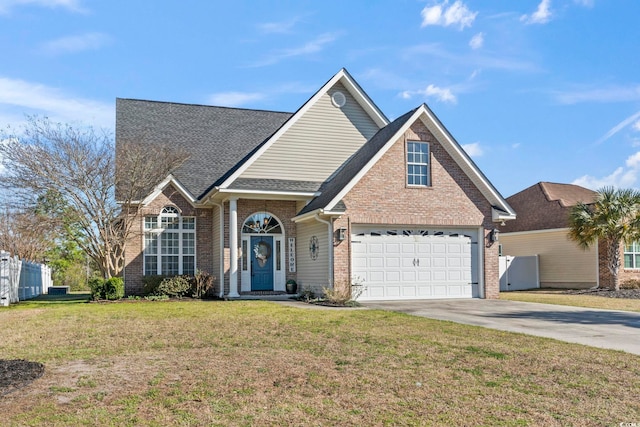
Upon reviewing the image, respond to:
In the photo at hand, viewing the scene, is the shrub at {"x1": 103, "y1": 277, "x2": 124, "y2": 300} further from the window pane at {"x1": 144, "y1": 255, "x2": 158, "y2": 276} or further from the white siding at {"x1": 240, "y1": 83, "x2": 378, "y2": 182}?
the white siding at {"x1": 240, "y1": 83, "x2": 378, "y2": 182}

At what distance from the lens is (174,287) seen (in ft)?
73.0

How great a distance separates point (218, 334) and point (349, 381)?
15.8 feet

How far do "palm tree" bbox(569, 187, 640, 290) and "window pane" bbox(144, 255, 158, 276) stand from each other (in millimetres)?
18991

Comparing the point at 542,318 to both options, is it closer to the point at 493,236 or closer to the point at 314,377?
the point at 493,236

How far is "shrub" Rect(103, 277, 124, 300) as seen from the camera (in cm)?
2117

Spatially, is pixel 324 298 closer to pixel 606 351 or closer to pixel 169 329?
pixel 169 329

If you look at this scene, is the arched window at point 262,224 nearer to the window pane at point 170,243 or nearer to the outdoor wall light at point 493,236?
the window pane at point 170,243

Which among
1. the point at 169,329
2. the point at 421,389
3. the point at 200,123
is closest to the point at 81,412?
the point at 421,389

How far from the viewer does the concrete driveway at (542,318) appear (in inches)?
454

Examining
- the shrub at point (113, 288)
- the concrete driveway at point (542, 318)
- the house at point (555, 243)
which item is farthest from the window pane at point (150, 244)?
the house at point (555, 243)

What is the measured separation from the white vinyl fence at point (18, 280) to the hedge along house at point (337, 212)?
4.27 meters

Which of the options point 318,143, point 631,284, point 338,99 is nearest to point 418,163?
point 318,143

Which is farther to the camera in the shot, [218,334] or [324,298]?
[324,298]

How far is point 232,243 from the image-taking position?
834 inches
